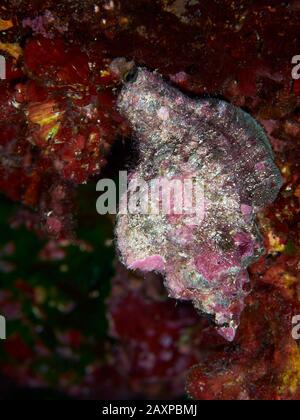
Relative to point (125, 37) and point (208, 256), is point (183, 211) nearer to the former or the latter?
point (208, 256)

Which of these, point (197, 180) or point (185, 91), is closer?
point (197, 180)

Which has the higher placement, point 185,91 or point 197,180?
point 185,91
